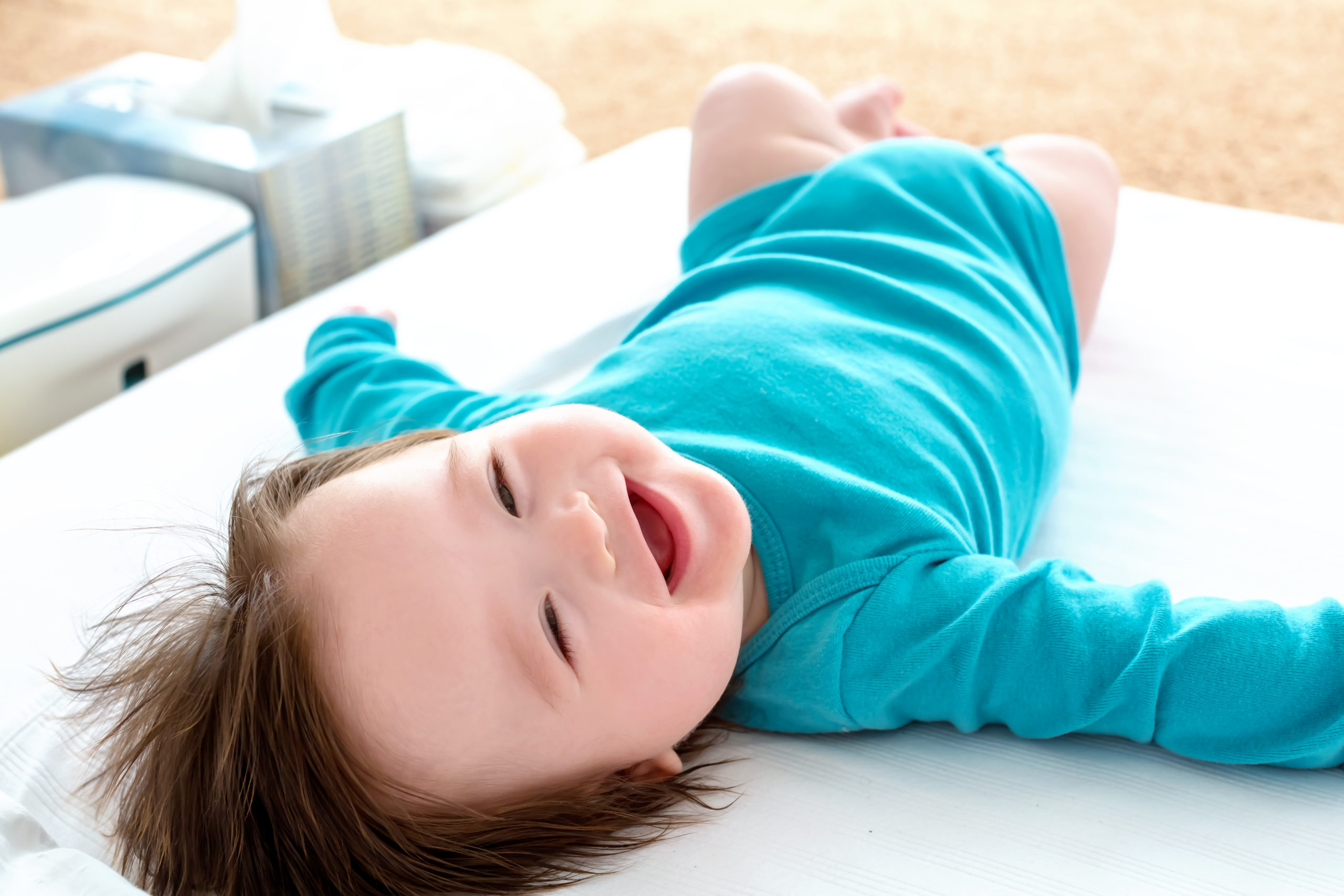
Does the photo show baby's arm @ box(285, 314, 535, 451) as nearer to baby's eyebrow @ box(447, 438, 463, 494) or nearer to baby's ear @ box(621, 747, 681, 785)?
baby's eyebrow @ box(447, 438, 463, 494)

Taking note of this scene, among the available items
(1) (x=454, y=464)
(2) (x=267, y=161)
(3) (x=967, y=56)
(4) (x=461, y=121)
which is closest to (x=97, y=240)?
(2) (x=267, y=161)

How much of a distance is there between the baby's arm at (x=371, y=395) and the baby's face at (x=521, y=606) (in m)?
0.22

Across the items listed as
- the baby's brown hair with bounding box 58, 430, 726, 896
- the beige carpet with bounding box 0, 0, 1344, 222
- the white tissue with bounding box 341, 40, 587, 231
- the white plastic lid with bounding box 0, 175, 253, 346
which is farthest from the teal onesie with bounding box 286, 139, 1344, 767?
the beige carpet with bounding box 0, 0, 1344, 222

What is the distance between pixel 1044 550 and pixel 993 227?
307 millimetres

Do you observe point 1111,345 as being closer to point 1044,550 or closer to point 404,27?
point 1044,550

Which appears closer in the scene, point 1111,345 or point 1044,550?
point 1044,550

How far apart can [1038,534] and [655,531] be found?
1.13 ft

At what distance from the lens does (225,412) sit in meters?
1.02

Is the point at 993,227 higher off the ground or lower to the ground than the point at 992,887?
higher

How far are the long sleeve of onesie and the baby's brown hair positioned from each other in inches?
4.1

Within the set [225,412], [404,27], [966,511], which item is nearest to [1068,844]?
[966,511]

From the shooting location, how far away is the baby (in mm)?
615

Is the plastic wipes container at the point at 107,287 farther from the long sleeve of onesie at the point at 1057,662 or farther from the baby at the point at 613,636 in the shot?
the long sleeve of onesie at the point at 1057,662

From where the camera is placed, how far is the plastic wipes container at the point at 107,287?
117 cm
